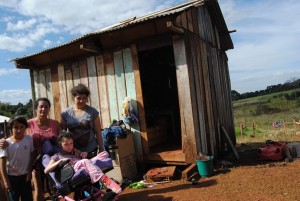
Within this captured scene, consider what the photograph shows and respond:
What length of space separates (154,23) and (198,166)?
9.90 feet

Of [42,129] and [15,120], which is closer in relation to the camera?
[15,120]

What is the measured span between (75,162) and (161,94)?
7363mm

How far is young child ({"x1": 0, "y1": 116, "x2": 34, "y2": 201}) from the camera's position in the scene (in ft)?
13.2

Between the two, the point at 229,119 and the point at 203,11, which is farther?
the point at 229,119

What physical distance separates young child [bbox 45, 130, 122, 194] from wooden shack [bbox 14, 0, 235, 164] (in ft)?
9.47

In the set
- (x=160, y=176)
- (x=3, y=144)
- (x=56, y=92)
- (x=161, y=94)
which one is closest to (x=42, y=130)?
(x=3, y=144)

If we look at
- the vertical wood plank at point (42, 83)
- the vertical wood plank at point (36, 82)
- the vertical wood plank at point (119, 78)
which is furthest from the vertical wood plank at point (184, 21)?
the vertical wood plank at point (36, 82)

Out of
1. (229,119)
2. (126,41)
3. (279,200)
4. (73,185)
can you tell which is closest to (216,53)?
(229,119)

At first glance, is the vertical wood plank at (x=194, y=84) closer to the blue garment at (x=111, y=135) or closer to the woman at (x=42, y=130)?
the blue garment at (x=111, y=135)

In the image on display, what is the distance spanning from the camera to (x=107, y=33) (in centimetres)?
670

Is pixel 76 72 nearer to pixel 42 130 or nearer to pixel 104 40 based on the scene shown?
pixel 104 40

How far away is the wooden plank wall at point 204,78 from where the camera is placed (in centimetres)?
661

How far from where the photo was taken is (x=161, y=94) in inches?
441

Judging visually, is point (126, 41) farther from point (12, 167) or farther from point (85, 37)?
point (12, 167)
